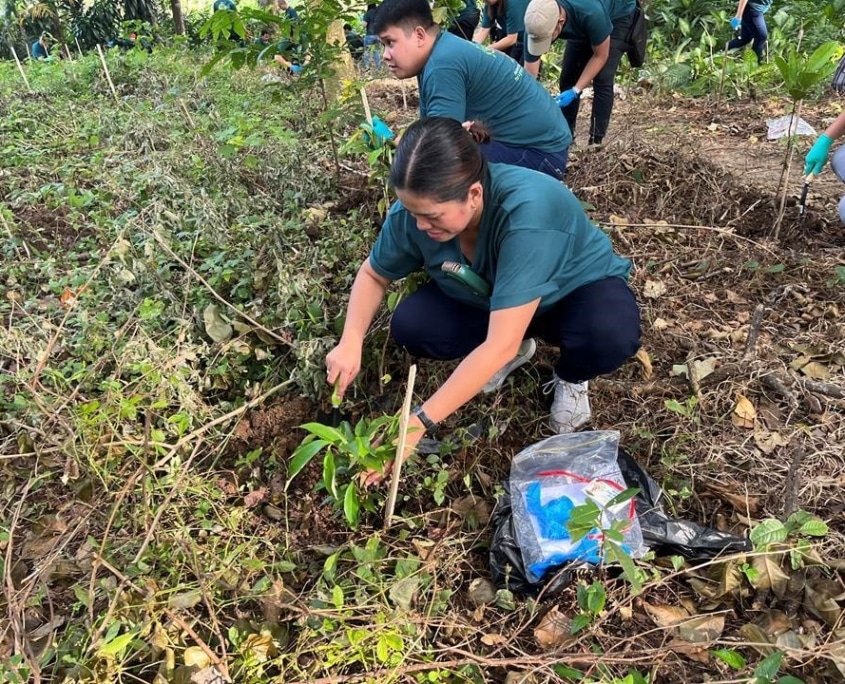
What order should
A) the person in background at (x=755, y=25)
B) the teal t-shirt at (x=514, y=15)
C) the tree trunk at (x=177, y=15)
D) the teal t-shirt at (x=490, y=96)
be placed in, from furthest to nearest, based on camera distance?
the tree trunk at (x=177, y=15), the person in background at (x=755, y=25), the teal t-shirt at (x=514, y=15), the teal t-shirt at (x=490, y=96)

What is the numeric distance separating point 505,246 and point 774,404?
3.78 ft

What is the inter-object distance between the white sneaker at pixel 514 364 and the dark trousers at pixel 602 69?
227 cm

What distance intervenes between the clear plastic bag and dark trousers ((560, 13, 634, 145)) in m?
2.74

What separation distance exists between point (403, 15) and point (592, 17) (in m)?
1.42

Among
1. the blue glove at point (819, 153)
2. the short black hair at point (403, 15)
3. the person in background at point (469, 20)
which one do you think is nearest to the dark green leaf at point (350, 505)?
the short black hair at point (403, 15)

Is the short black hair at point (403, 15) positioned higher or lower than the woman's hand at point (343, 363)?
higher

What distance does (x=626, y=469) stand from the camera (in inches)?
72.0

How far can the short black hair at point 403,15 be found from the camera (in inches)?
95.4

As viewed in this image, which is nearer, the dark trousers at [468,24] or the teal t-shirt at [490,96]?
the teal t-shirt at [490,96]

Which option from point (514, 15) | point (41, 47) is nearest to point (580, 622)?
point (514, 15)

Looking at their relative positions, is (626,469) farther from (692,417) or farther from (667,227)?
(667,227)

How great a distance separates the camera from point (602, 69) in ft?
12.4

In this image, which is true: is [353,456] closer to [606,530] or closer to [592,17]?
[606,530]

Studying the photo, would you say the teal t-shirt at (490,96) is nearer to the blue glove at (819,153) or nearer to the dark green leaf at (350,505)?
the blue glove at (819,153)
